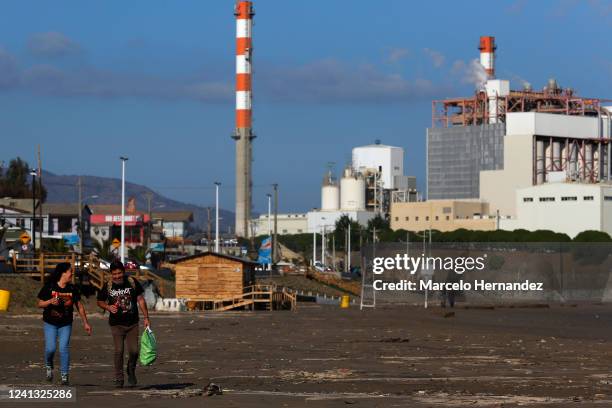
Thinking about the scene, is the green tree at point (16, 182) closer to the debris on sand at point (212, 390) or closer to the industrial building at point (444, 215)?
the industrial building at point (444, 215)

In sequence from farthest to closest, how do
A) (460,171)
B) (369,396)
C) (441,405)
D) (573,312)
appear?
(460,171)
(573,312)
(369,396)
(441,405)

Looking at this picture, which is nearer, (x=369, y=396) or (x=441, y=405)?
(x=441, y=405)

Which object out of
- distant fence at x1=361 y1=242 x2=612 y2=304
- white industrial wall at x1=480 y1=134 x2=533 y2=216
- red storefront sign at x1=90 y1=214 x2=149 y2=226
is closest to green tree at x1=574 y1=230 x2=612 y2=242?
white industrial wall at x1=480 y1=134 x2=533 y2=216

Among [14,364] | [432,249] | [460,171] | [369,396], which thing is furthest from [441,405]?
[460,171]

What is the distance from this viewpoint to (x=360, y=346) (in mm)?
29453

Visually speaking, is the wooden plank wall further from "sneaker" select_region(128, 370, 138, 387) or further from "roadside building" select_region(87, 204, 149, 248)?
"roadside building" select_region(87, 204, 149, 248)

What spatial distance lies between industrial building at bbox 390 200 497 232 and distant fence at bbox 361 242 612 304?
107078 millimetres

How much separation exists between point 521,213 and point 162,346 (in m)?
135

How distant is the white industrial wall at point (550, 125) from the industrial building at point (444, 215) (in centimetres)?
1180

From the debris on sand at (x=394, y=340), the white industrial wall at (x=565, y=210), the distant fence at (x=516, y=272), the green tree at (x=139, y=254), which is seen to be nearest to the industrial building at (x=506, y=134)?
the white industrial wall at (x=565, y=210)

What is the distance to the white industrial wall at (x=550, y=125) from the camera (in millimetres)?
179375

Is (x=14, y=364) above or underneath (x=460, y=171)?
underneath

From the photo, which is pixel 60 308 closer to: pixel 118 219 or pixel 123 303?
pixel 123 303

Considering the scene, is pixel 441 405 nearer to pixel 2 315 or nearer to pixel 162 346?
pixel 162 346
